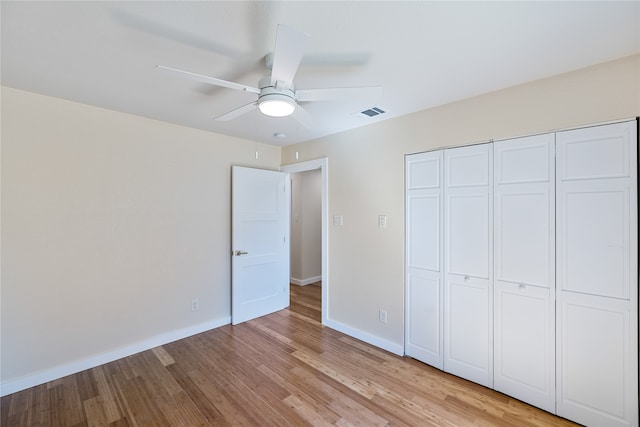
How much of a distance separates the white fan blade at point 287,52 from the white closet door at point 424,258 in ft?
5.21

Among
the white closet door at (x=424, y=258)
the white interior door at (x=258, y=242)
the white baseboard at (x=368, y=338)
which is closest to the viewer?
the white closet door at (x=424, y=258)

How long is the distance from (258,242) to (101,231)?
168 cm

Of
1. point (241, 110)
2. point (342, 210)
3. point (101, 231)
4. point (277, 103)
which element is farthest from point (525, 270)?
point (101, 231)

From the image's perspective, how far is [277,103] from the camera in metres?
1.61

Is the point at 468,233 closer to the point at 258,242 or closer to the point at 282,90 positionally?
the point at 282,90

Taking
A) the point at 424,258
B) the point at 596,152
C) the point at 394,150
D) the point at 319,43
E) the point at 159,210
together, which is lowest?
the point at 424,258

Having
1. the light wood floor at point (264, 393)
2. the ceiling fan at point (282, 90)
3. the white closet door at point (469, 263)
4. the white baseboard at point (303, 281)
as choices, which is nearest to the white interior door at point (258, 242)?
the light wood floor at point (264, 393)


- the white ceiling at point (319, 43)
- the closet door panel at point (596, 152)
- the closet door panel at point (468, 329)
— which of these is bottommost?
the closet door panel at point (468, 329)

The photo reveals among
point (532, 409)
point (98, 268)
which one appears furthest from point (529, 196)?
point (98, 268)

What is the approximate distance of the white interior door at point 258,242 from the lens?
136 inches

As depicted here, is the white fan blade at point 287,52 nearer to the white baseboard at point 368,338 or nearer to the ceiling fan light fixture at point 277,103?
the ceiling fan light fixture at point 277,103

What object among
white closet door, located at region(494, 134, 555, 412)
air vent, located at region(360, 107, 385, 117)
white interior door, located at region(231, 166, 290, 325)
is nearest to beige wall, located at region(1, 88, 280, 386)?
white interior door, located at region(231, 166, 290, 325)

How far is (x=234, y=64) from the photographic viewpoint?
5.74ft

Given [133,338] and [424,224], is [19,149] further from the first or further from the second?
[424,224]
